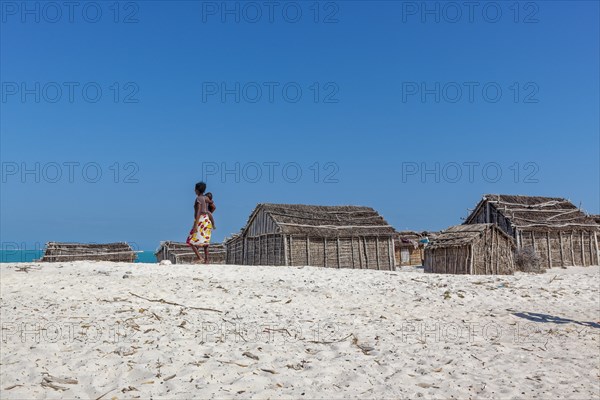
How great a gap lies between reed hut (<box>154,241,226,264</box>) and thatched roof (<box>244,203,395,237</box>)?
397 inches

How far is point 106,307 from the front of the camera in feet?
27.3

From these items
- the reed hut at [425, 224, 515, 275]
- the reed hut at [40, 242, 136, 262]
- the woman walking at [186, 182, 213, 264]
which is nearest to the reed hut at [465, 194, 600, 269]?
the reed hut at [425, 224, 515, 275]

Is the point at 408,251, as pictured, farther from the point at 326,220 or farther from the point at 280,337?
the point at 280,337

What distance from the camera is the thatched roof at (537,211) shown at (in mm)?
27953

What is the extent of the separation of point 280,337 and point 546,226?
982 inches

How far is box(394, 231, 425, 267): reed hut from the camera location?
1451 inches

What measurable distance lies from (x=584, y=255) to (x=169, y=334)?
28.8m

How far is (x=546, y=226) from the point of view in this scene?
91.1 ft

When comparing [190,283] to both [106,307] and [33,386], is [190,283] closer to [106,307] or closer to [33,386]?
[106,307]

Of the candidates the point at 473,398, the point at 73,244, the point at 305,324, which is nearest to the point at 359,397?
the point at 473,398

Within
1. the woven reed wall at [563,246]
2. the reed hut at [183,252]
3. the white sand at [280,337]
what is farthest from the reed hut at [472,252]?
the reed hut at [183,252]

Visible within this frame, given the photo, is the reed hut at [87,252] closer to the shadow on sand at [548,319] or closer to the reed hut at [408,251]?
the reed hut at [408,251]

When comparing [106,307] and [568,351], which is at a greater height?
[106,307]

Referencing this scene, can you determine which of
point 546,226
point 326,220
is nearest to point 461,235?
point 326,220
